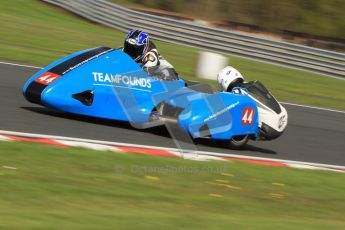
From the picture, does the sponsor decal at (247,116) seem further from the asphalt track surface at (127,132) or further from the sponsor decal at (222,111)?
the asphalt track surface at (127,132)

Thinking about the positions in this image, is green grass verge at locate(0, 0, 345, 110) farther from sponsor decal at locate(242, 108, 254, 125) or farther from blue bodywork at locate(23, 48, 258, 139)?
sponsor decal at locate(242, 108, 254, 125)

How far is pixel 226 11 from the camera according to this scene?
27688 millimetres

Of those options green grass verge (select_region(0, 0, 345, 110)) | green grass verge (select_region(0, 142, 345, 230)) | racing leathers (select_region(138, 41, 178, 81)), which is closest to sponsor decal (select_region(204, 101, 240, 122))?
racing leathers (select_region(138, 41, 178, 81))

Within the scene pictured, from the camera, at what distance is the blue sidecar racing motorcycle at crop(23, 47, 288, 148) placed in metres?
8.15

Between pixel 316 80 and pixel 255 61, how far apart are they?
2.36m

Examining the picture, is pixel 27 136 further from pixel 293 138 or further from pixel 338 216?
pixel 293 138

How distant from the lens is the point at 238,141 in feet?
28.3

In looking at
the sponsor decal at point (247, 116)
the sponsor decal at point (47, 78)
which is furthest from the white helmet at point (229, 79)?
the sponsor decal at point (47, 78)

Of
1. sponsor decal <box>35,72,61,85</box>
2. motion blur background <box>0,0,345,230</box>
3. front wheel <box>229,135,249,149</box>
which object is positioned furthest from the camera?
front wheel <box>229,135,249,149</box>

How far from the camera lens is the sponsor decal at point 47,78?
26.6 feet

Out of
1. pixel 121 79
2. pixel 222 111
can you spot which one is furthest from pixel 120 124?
pixel 222 111

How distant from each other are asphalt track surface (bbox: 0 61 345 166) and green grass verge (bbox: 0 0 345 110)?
311 cm

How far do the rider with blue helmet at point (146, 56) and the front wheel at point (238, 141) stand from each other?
1.08m

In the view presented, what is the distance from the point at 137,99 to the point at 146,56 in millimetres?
693
